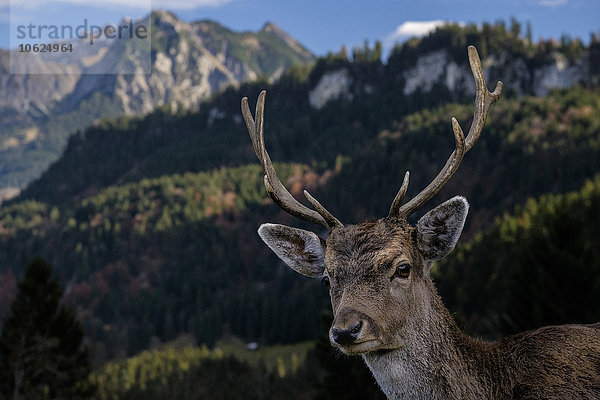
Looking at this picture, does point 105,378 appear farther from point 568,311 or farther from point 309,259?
point 309,259

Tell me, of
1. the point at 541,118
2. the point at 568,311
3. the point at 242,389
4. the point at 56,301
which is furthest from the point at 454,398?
the point at 541,118

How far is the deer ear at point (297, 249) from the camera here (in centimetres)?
597

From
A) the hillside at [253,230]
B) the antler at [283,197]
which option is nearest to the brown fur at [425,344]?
the antler at [283,197]

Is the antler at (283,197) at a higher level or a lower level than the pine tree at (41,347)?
higher

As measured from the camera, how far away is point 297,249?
6055 mm

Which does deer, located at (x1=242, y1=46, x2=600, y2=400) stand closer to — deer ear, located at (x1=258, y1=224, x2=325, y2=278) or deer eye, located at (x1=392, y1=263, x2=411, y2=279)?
deer eye, located at (x1=392, y1=263, x2=411, y2=279)

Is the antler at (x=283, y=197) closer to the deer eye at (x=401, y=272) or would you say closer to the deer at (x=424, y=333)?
the deer at (x=424, y=333)

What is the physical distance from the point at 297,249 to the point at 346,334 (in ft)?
5.25

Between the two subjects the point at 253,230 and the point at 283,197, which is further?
the point at 253,230

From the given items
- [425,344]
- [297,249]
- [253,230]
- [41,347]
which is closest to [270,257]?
[253,230]

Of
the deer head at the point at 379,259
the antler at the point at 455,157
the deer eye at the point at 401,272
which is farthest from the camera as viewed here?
the antler at the point at 455,157

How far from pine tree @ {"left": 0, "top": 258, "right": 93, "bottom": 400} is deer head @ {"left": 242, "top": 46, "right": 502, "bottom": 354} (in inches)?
904

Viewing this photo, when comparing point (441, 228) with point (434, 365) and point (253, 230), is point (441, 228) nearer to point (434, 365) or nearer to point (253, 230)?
point (434, 365)

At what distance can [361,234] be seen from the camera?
Result: 17.9ft
